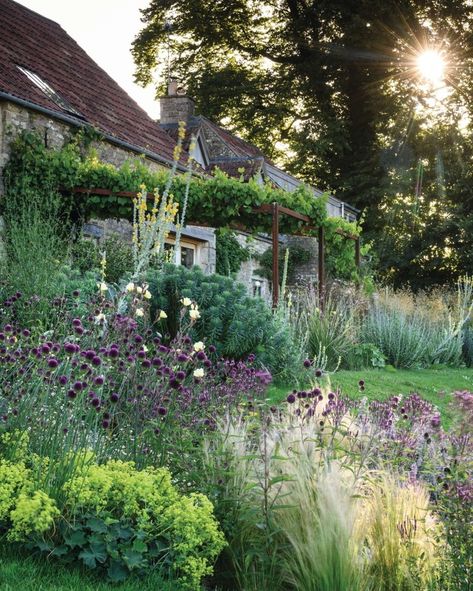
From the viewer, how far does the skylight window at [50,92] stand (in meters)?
14.0

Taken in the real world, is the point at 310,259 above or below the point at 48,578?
above

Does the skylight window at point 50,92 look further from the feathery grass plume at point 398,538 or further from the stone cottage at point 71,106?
the feathery grass plume at point 398,538

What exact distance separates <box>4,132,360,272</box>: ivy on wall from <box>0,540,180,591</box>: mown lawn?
954cm

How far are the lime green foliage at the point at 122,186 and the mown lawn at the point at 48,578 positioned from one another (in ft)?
31.4

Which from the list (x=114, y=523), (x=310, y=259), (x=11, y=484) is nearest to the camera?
(x=11, y=484)

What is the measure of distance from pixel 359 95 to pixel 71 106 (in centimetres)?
1772

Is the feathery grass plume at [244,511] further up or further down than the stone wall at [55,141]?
further down

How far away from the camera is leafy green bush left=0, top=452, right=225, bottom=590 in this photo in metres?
3.21

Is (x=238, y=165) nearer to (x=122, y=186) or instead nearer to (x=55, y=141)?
(x=55, y=141)

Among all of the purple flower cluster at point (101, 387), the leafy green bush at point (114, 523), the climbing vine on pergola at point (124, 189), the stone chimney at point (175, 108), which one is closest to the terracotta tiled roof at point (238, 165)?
the stone chimney at point (175, 108)

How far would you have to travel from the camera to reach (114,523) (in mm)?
3377

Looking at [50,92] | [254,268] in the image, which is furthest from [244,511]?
[254,268]

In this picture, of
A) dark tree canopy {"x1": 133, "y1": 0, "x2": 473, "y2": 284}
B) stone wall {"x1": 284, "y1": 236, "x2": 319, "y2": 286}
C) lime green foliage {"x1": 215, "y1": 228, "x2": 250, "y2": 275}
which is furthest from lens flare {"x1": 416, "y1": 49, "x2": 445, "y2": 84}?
lime green foliage {"x1": 215, "y1": 228, "x2": 250, "y2": 275}

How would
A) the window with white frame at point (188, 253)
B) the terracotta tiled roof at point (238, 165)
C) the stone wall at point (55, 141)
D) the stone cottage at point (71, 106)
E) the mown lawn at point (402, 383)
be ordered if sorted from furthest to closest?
the terracotta tiled roof at point (238, 165)
the window with white frame at point (188, 253)
the stone cottage at point (71, 106)
the stone wall at point (55, 141)
the mown lawn at point (402, 383)
